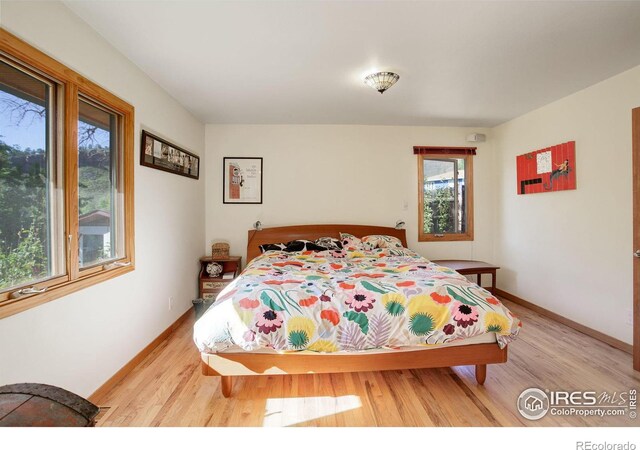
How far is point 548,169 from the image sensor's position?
130 inches

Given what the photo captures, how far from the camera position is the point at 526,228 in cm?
368

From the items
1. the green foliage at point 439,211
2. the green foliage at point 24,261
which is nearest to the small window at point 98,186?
the green foliage at point 24,261

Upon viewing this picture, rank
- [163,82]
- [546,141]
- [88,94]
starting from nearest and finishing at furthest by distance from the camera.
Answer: [88,94] < [163,82] < [546,141]

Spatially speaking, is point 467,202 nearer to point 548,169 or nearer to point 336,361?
point 548,169

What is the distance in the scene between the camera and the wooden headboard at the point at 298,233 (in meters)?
3.92

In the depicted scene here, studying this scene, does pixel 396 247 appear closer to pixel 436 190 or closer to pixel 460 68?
pixel 436 190

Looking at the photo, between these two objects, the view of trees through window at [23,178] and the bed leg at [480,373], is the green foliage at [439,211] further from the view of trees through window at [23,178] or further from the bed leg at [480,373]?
the view of trees through window at [23,178]

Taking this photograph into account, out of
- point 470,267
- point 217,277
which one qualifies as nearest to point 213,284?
point 217,277

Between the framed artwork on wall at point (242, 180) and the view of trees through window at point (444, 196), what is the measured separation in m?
2.35

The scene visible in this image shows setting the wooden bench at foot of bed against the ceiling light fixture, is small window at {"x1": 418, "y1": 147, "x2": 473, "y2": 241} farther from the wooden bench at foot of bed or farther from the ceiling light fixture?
the wooden bench at foot of bed

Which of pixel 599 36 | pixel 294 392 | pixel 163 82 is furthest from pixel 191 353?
pixel 599 36

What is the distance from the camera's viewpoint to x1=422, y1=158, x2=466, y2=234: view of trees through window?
4.22 meters

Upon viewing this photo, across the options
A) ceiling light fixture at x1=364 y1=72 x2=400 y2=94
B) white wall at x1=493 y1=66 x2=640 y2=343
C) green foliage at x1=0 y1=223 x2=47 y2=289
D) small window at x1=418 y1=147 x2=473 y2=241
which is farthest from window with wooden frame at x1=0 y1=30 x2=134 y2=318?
white wall at x1=493 y1=66 x2=640 y2=343

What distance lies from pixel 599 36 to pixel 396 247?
2451 millimetres
